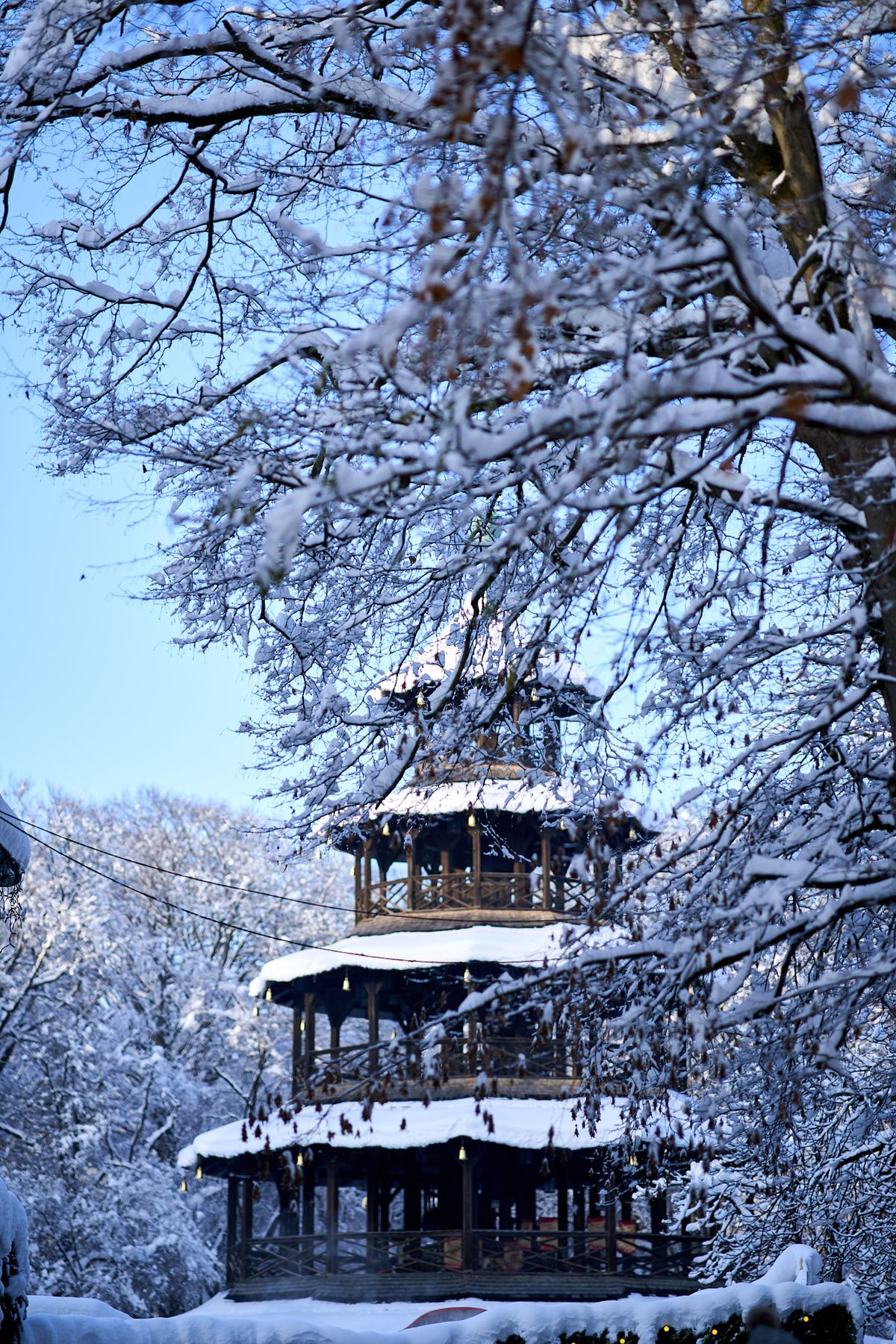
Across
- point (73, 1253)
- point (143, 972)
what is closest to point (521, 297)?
point (73, 1253)

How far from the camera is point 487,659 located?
9578 millimetres

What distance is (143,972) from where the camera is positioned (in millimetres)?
35688

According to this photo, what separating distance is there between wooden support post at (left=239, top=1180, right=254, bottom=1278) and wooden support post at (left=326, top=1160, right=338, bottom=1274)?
5.02ft

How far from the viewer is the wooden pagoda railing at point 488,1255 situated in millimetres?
23062

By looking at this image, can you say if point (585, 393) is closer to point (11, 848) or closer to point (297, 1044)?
point (11, 848)

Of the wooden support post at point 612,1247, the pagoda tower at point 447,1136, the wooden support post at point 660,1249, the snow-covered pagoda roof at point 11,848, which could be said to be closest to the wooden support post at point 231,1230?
the pagoda tower at point 447,1136

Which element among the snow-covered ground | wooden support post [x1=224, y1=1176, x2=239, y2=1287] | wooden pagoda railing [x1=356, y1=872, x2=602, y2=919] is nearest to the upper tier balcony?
wooden pagoda railing [x1=356, y1=872, x2=602, y2=919]

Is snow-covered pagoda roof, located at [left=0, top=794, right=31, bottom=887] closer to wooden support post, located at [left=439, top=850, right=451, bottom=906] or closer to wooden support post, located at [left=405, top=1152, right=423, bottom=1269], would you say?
wooden support post, located at [left=439, top=850, right=451, bottom=906]

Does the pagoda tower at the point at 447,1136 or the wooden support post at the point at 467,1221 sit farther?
the wooden support post at the point at 467,1221

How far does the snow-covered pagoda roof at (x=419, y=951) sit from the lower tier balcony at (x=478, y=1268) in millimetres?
4209

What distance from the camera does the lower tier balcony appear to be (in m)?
22.5

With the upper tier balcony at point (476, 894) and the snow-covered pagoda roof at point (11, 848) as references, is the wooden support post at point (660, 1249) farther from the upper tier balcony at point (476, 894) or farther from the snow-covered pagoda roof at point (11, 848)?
the snow-covered pagoda roof at point (11, 848)

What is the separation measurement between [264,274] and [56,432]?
155 cm

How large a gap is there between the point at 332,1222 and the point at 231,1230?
10.2ft
